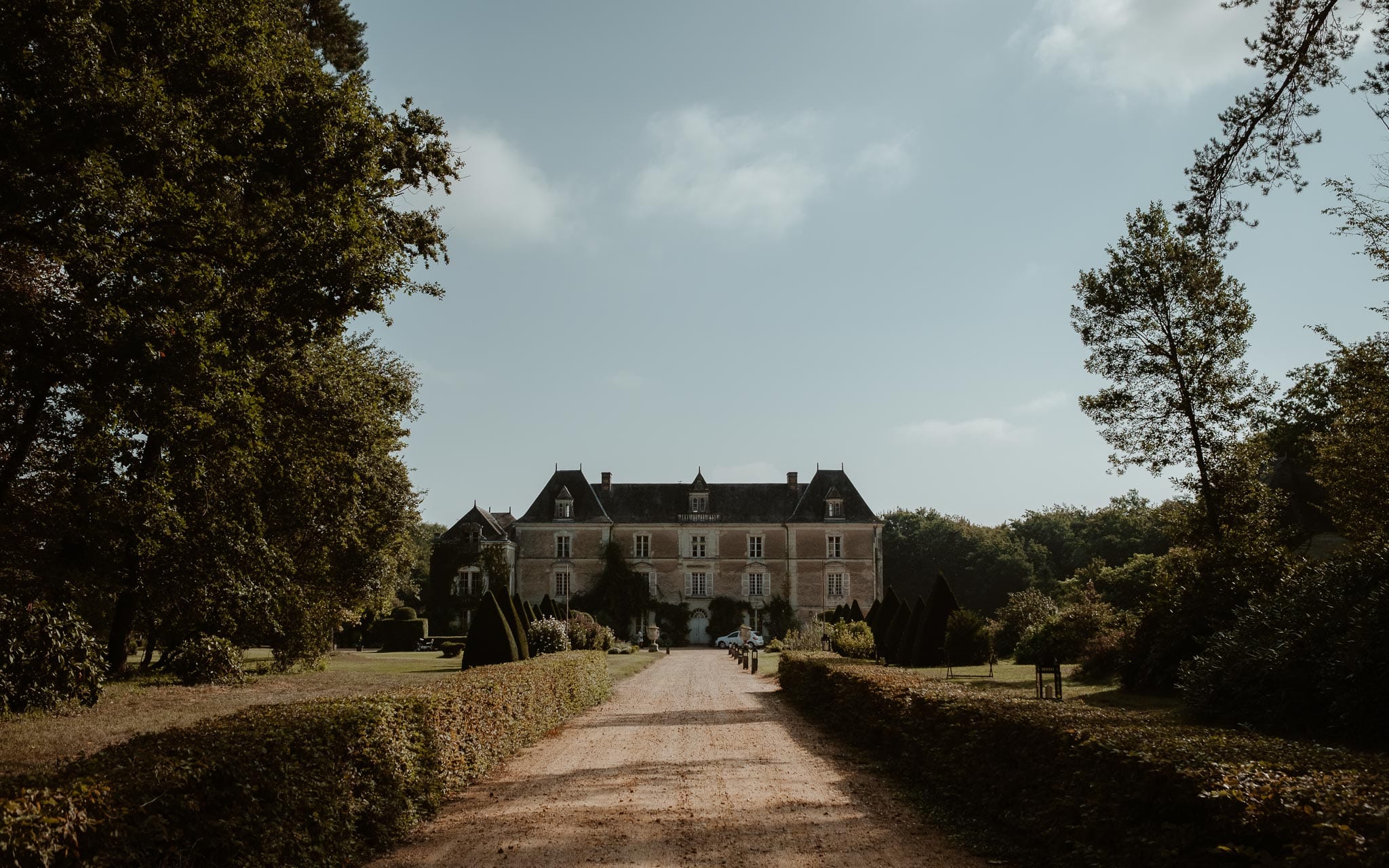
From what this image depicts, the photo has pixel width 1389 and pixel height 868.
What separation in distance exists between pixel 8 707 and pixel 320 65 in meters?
9.82

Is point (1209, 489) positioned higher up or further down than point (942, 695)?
higher up

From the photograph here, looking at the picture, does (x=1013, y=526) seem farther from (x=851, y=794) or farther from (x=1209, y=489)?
(x=851, y=794)

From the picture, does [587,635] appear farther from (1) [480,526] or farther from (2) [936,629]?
(1) [480,526]

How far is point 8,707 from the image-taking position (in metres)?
13.0

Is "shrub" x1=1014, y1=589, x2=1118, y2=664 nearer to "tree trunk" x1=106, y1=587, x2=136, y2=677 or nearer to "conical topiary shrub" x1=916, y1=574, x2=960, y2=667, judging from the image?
"conical topiary shrub" x1=916, y1=574, x2=960, y2=667

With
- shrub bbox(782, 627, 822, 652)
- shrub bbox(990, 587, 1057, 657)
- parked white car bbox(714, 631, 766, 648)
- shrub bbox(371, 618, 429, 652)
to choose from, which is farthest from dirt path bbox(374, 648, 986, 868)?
parked white car bbox(714, 631, 766, 648)

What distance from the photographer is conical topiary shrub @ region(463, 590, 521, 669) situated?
18.6 meters

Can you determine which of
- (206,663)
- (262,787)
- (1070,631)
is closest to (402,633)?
(206,663)

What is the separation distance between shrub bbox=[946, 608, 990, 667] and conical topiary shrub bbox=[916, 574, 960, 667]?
0.18 m

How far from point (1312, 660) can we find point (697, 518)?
4390cm

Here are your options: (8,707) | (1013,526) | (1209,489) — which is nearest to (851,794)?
(8,707)

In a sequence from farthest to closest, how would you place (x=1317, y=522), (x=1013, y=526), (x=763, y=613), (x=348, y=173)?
(x=1013, y=526), (x=763, y=613), (x=1317, y=522), (x=348, y=173)

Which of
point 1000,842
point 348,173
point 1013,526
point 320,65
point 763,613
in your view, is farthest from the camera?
point 1013,526

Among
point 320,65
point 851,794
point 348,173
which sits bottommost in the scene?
point 851,794
